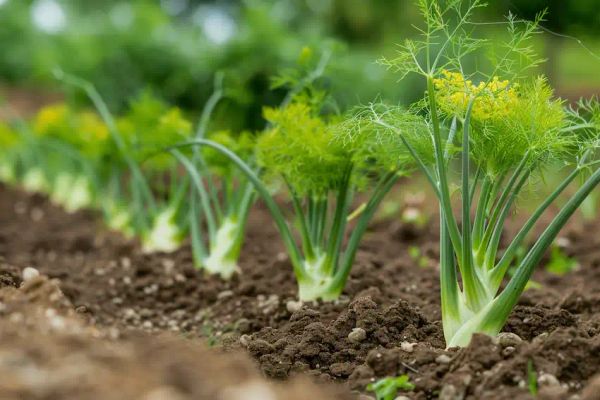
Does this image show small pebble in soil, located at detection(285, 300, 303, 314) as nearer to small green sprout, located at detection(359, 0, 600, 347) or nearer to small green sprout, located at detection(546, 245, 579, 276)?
small green sprout, located at detection(359, 0, 600, 347)

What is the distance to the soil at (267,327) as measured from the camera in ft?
5.15

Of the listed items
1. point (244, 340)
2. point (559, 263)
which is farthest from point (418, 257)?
point (244, 340)

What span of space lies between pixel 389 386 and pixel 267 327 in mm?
971

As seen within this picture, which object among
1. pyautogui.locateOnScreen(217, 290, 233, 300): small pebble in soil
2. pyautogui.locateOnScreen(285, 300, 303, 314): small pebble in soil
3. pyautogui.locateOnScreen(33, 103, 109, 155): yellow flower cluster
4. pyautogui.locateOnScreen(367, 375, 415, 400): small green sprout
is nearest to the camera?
pyautogui.locateOnScreen(367, 375, 415, 400): small green sprout

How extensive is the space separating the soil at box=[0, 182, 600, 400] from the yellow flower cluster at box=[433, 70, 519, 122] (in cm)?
71

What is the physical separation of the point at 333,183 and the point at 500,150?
0.96 m

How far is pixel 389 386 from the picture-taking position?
210 cm

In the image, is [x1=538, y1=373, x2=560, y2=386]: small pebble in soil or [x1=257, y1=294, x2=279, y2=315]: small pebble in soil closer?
[x1=538, y1=373, x2=560, y2=386]: small pebble in soil

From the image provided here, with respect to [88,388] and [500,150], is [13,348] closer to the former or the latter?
[88,388]

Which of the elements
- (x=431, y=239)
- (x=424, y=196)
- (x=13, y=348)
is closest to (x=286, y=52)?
(x=424, y=196)

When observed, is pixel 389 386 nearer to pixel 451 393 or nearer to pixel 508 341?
pixel 451 393

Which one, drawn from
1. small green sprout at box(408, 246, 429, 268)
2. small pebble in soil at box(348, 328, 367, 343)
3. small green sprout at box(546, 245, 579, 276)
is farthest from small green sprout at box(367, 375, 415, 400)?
small green sprout at box(546, 245, 579, 276)

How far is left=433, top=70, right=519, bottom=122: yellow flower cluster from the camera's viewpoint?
2451 millimetres

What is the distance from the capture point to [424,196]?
6012 millimetres
